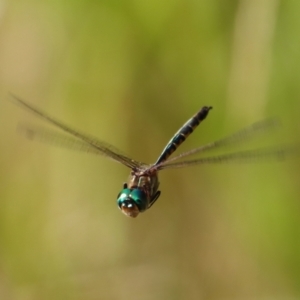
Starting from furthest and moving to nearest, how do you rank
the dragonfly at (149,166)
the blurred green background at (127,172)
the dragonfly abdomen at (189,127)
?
the blurred green background at (127,172), the dragonfly abdomen at (189,127), the dragonfly at (149,166)

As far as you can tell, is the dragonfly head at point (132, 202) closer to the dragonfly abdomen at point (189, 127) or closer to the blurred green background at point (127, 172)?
the dragonfly abdomen at point (189, 127)

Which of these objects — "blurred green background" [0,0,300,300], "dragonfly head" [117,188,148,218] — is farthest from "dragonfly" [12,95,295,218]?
"blurred green background" [0,0,300,300]

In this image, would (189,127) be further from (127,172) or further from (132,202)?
(127,172)

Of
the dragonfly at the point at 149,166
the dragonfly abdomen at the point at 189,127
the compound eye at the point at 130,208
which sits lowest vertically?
the compound eye at the point at 130,208

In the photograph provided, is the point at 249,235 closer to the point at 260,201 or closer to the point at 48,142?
the point at 260,201

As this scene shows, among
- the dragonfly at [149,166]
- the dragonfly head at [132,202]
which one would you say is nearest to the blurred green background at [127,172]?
the dragonfly at [149,166]

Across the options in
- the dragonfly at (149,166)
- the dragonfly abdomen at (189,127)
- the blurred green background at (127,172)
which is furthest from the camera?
the blurred green background at (127,172)
